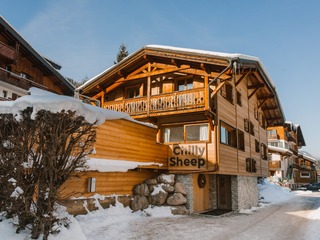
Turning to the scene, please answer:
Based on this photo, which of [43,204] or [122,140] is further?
[122,140]

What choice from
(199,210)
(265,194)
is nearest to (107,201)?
(199,210)

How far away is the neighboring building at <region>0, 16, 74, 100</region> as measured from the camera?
2059 centimetres

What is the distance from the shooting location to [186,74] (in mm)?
16516

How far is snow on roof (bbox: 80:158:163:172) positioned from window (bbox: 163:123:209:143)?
310 centimetres

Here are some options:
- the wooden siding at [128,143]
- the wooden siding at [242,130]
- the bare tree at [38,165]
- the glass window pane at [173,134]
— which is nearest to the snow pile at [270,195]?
the wooden siding at [242,130]

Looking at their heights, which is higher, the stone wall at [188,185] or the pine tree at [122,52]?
the pine tree at [122,52]

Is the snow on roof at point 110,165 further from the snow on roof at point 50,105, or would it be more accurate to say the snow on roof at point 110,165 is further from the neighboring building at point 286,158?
the neighboring building at point 286,158

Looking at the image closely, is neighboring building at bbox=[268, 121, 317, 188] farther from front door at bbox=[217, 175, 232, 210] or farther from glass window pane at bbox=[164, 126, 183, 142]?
glass window pane at bbox=[164, 126, 183, 142]

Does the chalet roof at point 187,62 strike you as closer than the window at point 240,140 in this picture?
Yes

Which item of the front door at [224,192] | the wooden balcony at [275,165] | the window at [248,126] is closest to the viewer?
the front door at [224,192]

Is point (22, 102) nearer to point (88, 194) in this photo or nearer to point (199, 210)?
point (88, 194)

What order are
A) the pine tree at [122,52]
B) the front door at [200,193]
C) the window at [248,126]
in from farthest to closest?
the pine tree at [122,52] < the window at [248,126] < the front door at [200,193]

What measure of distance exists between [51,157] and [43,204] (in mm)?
1090

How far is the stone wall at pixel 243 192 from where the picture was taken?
17141mm
